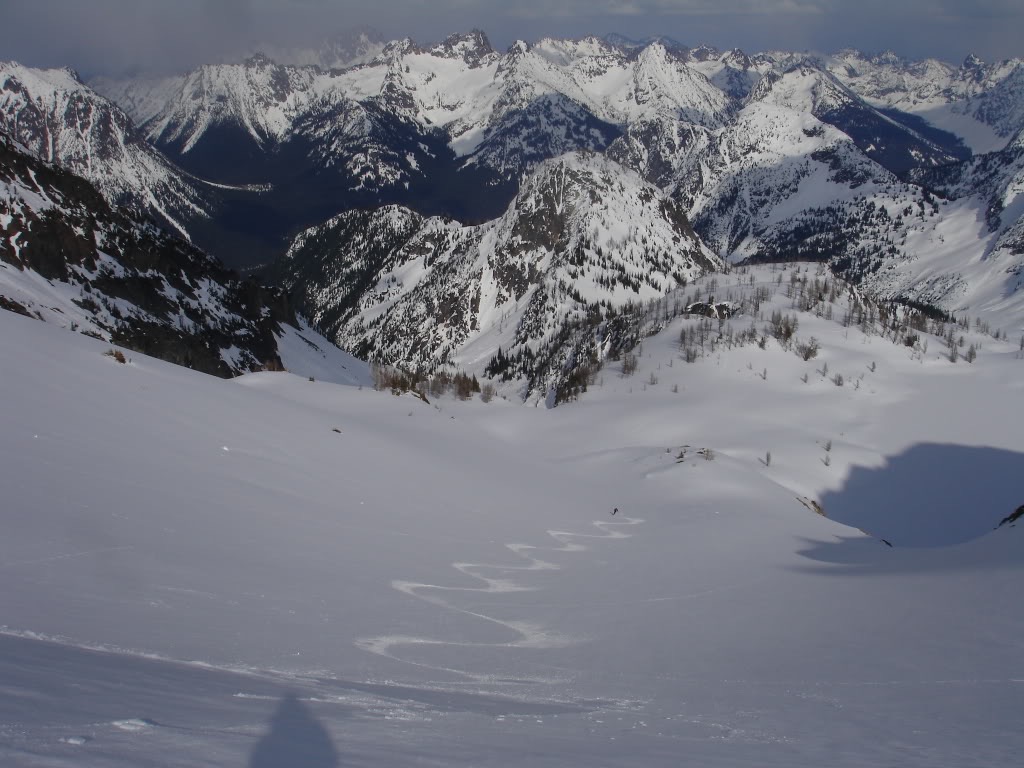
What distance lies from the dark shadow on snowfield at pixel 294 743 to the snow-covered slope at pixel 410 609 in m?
0.03

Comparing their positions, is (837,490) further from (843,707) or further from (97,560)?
(97,560)

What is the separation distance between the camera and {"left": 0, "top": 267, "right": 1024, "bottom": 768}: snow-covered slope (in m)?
4.12

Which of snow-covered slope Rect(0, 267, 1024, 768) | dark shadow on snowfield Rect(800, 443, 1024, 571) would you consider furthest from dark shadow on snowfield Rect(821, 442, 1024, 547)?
snow-covered slope Rect(0, 267, 1024, 768)

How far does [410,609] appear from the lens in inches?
301

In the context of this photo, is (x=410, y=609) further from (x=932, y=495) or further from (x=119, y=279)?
(x=119, y=279)

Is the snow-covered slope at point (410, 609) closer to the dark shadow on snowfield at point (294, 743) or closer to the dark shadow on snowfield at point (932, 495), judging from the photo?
the dark shadow on snowfield at point (294, 743)

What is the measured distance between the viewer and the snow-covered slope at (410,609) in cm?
412

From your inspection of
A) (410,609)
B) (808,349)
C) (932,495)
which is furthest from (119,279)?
(410,609)

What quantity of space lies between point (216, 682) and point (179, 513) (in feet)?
13.9

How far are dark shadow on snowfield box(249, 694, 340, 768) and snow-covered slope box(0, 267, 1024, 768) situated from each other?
0.09ft

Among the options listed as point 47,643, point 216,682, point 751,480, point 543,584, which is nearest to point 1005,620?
point 543,584

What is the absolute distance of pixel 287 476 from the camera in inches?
456

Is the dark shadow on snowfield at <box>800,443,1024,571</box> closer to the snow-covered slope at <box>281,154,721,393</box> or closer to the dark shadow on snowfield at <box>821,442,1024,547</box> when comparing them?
the dark shadow on snowfield at <box>821,442,1024,547</box>

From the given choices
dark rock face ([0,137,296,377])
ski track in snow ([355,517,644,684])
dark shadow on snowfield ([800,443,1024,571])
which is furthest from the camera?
dark rock face ([0,137,296,377])
